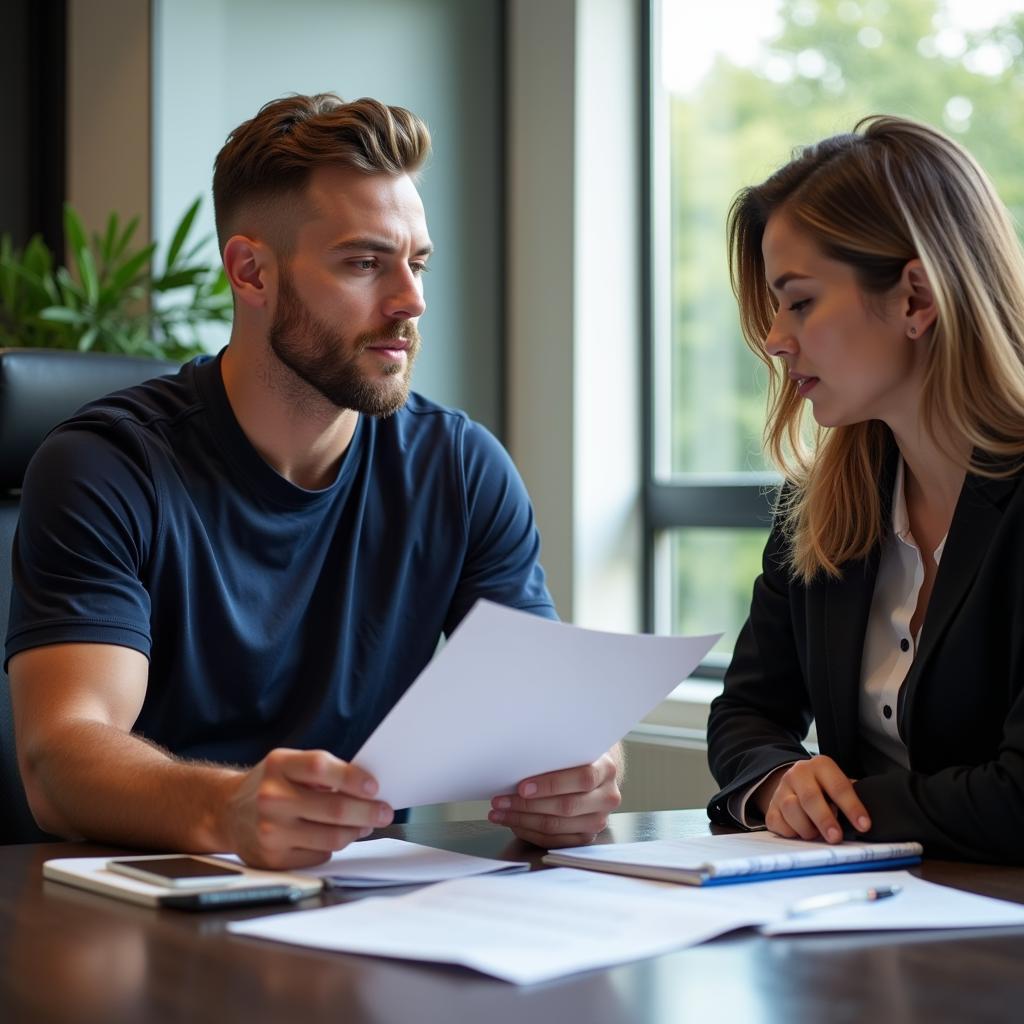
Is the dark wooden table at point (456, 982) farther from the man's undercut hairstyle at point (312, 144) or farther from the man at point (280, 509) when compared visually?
the man's undercut hairstyle at point (312, 144)

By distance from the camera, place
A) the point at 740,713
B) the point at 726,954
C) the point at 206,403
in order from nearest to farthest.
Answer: the point at 726,954, the point at 740,713, the point at 206,403

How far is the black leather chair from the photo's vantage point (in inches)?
71.7

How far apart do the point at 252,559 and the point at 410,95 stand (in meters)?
2.18

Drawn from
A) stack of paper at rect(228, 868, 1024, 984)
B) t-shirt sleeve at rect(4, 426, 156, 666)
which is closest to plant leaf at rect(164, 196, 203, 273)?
t-shirt sleeve at rect(4, 426, 156, 666)

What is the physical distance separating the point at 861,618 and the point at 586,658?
0.57 m

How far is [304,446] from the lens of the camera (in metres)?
1.92

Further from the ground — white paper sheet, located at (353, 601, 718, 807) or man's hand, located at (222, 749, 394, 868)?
white paper sheet, located at (353, 601, 718, 807)

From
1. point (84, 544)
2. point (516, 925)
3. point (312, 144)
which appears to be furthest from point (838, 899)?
point (312, 144)

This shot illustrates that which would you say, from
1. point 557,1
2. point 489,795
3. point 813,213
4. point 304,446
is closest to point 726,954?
point 489,795

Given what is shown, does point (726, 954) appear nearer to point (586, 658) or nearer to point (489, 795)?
point (586, 658)

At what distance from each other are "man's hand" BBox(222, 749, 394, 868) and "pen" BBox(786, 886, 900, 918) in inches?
13.5

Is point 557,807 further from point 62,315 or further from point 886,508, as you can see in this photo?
point 62,315

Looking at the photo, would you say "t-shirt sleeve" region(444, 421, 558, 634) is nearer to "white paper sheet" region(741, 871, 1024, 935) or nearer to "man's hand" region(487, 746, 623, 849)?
"man's hand" region(487, 746, 623, 849)

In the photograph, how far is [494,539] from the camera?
1988 mm
